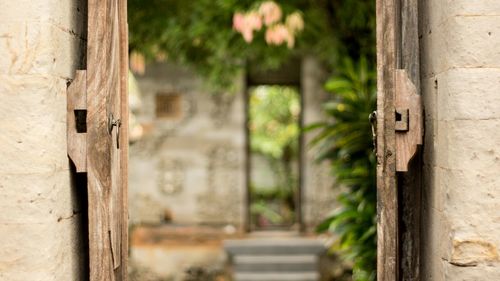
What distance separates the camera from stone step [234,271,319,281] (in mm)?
7902

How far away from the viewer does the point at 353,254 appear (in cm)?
390

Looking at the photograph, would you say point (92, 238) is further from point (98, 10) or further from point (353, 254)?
point (353, 254)

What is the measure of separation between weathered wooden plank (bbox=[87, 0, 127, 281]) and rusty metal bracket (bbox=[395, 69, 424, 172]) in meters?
0.88

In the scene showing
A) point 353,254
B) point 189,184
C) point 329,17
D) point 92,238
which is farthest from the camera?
point 189,184

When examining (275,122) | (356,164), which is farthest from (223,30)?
(275,122)

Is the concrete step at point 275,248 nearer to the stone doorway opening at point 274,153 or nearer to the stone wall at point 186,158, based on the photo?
the stone wall at point 186,158

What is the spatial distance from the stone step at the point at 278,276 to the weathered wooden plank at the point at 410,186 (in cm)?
575

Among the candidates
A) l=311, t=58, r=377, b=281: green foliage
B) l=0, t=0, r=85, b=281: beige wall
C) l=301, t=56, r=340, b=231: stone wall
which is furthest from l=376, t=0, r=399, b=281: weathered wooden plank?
l=301, t=56, r=340, b=231: stone wall

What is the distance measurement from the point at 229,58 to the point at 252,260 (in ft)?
9.84

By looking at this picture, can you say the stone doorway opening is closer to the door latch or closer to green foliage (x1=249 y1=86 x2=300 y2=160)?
green foliage (x1=249 y1=86 x2=300 y2=160)

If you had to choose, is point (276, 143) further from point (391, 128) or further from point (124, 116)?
point (391, 128)

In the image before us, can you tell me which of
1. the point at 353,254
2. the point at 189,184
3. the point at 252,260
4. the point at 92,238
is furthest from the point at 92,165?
the point at 189,184

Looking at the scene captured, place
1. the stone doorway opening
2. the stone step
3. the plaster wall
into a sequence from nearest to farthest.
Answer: the stone step
the plaster wall
the stone doorway opening

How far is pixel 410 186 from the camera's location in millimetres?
2258
